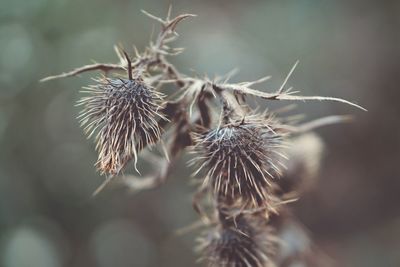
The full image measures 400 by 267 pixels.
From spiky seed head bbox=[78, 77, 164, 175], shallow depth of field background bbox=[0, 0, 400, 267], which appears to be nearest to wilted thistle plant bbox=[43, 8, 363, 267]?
spiky seed head bbox=[78, 77, 164, 175]

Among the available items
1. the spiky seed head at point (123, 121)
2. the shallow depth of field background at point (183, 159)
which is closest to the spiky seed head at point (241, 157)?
the spiky seed head at point (123, 121)

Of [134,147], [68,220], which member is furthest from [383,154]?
[134,147]

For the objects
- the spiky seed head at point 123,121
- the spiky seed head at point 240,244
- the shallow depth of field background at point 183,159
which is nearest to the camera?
the spiky seed head at point 123,121

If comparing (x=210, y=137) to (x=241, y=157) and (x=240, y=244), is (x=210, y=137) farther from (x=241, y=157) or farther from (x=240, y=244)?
(x=240, y=244)

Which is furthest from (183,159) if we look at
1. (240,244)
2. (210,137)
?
(210,137)

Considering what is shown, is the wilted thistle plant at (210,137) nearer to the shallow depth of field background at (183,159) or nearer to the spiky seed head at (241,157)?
the spiky seed head at (241,157)

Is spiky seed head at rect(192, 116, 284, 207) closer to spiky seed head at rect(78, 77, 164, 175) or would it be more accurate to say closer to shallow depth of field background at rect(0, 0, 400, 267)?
spiky seed head at rect(78, 77, 164, 175)
